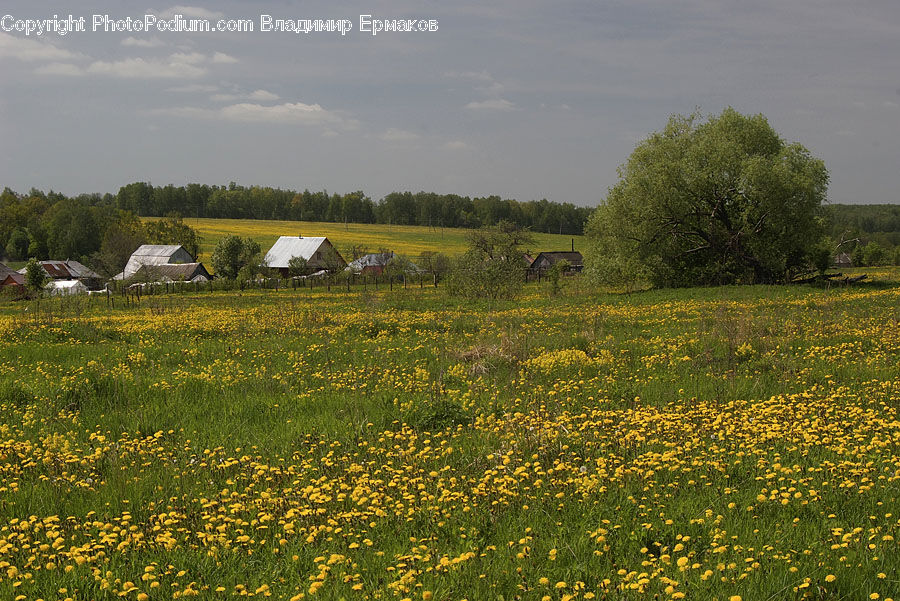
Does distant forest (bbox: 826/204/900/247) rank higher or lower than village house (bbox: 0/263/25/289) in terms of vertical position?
higher

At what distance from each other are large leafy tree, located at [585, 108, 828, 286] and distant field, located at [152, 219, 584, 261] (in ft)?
211

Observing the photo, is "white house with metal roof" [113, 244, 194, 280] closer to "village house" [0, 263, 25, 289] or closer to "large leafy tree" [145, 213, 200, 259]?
"large leafy tree" [145, 213, 200, 259]

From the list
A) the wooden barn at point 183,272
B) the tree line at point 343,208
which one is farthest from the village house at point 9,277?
the tree line at point 343,208

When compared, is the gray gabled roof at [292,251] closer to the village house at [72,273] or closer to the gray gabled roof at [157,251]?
the gray gabled roof at [157,251]

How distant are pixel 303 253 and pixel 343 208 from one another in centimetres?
8144

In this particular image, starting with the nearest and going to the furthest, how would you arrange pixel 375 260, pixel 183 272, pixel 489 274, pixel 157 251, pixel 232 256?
pixel 489 274, pixel 183 272, pixel 232 256, pixel 375 260, pixel 157 251

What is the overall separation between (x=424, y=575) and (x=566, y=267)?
86384mm

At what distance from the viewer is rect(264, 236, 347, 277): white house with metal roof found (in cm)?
8406

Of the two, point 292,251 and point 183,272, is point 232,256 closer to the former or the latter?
point 183,272

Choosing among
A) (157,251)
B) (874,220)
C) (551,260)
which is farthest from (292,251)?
(874,220)

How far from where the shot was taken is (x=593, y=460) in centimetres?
662

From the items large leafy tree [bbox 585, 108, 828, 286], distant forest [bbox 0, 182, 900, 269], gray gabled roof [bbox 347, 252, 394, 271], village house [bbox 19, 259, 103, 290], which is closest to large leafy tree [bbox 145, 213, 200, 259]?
village house [bbox 19, 259, 103, 290]

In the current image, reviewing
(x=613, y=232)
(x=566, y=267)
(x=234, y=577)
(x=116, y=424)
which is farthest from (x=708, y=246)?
(x=566, y=267)

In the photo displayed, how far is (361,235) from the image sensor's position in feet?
431
